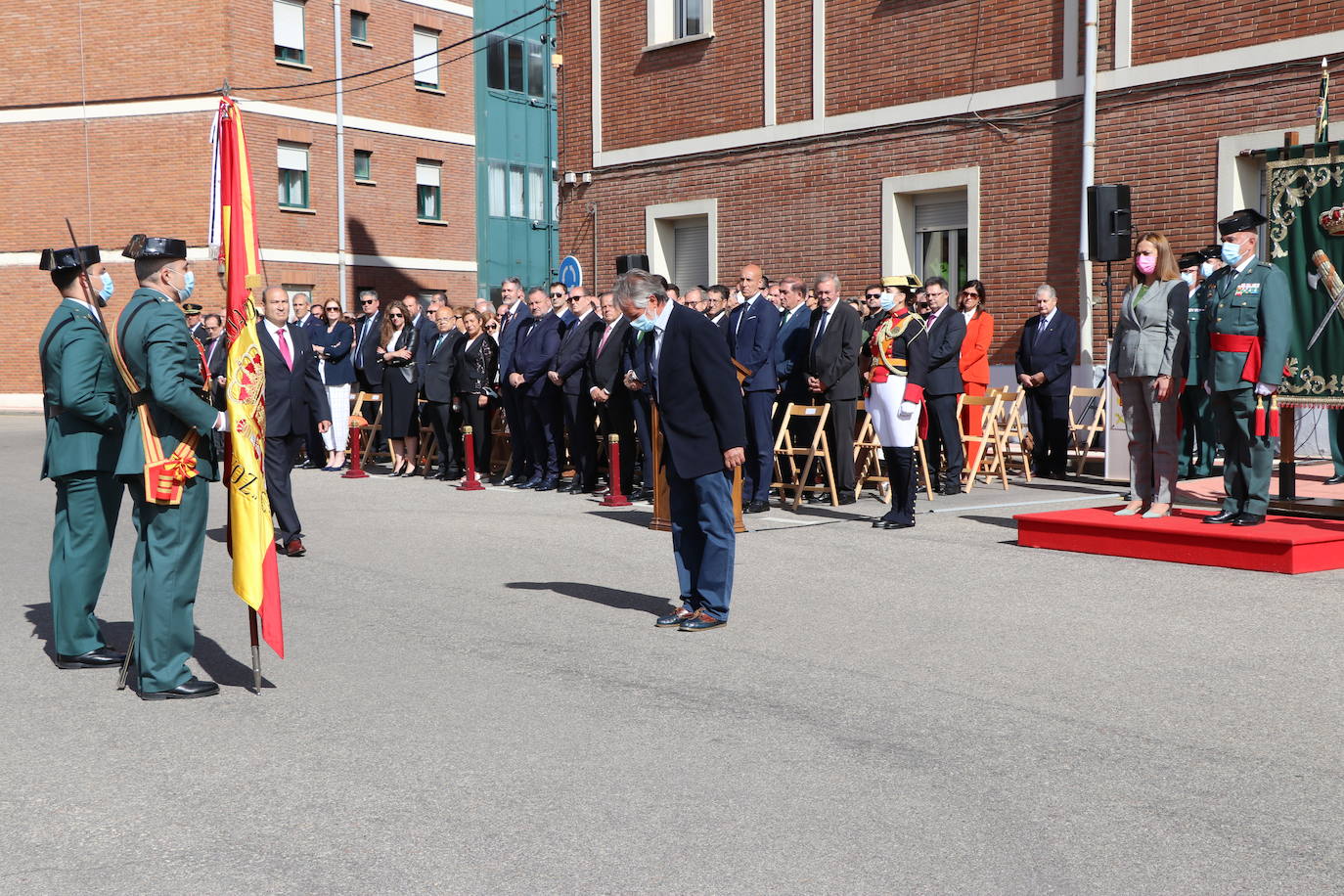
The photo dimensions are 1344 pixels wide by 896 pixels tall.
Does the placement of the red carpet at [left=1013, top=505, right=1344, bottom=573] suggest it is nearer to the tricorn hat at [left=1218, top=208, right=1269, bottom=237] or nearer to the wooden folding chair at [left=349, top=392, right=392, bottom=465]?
the tricorn hat at [left=1218, top=208, right=1269, bottom=237]

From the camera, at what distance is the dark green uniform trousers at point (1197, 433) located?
14070mm

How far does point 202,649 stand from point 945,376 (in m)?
8.70

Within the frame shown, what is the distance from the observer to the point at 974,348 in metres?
15.8

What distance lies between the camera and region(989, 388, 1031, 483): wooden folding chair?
608 inches

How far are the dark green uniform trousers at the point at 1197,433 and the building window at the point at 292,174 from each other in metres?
26.1

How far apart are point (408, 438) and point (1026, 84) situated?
8.77 metres

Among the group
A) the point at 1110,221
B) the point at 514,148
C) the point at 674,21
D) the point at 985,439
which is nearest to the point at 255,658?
the point at 985,439

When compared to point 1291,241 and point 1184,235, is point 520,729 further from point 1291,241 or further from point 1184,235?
point 1184,235

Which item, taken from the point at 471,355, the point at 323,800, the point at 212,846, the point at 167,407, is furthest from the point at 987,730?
the point at 471,355

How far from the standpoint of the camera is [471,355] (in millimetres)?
16734

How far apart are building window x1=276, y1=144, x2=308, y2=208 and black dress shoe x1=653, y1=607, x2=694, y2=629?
29.7 m

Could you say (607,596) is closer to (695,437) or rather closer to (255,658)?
(695,437)

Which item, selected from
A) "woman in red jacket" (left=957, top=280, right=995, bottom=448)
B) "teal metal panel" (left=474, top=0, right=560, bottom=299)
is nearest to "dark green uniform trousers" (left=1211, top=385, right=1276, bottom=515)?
"woman in red jacket" (left=957, top=280, right=995, bottom=448)

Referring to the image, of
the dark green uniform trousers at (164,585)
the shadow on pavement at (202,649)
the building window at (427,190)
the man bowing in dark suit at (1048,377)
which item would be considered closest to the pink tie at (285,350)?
the shadow on pavement at (202,649)
